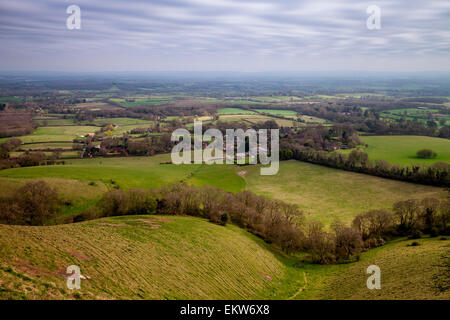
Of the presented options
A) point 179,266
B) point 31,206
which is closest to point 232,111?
point 31,206

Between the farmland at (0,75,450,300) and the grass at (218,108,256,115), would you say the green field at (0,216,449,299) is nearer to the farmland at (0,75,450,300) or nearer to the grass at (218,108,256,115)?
the farmland at (0,75,450,300)

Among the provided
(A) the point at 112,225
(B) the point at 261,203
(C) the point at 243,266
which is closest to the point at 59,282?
(A) the point at 112,225

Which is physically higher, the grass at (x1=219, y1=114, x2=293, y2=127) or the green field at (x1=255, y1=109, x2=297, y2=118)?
the green field at (x1=255, y1=109, x2=297, y2=118)

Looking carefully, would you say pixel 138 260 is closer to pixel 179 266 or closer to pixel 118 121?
pixel 179 266

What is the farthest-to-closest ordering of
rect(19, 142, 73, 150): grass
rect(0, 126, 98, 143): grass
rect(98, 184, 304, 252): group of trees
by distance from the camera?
rect(0, 126, 98, 143): grass
rect(19, 142, 73, 150): grass
rect(98, 184, 304, 252): group of trees

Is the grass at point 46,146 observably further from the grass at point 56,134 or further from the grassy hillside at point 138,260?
the grassy hillside at point 138,260

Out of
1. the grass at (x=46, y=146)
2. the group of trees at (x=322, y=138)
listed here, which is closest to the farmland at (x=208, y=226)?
the grass at (x=46, y=146)

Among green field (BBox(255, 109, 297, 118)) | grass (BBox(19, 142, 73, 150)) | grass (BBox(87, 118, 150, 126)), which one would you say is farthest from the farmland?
green field (BBox(255, 109, 297, 118))
